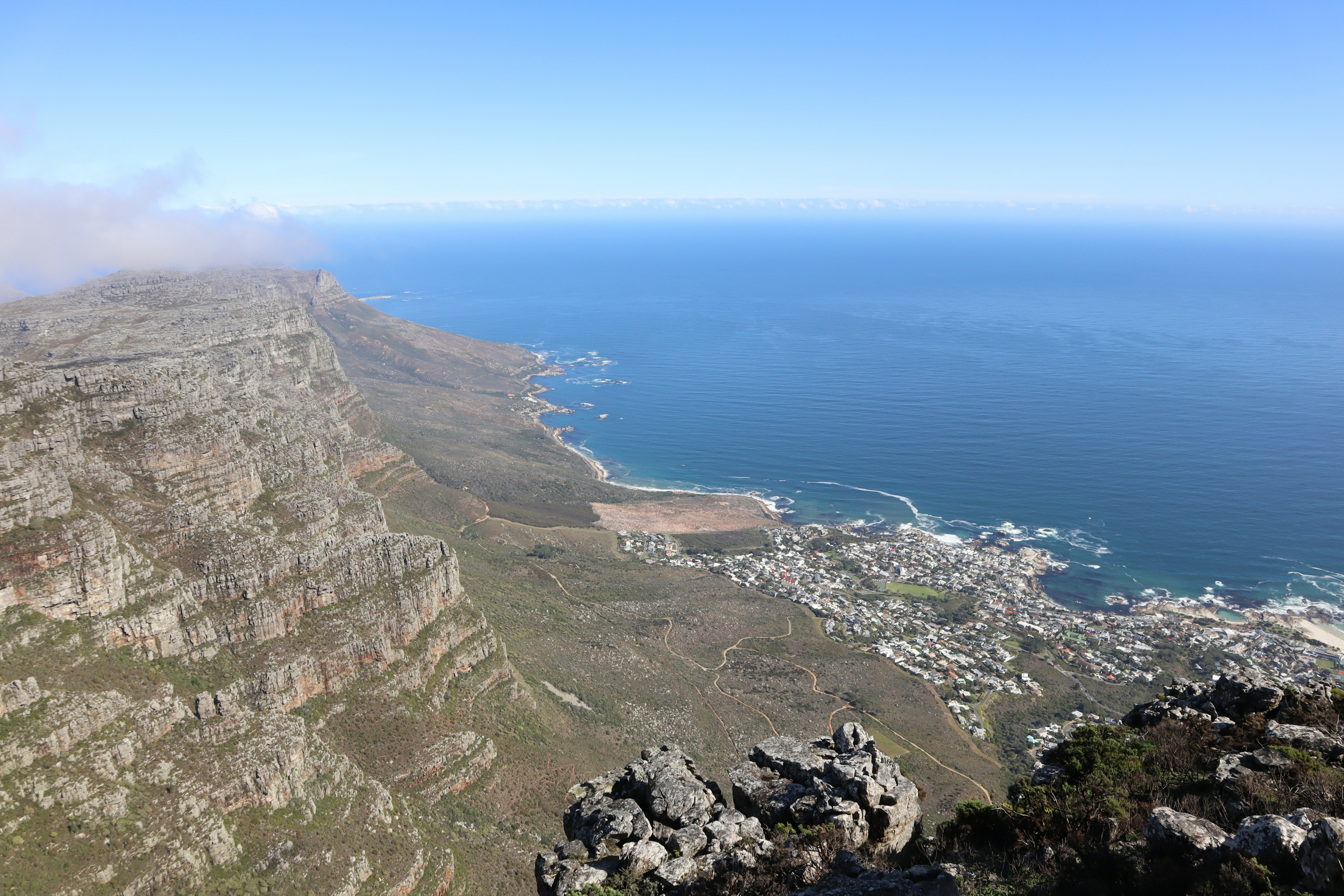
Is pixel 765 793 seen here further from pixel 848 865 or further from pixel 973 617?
pixel 973 617

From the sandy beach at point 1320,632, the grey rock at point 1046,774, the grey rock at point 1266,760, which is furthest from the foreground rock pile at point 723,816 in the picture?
the sandy beach at point 1320,632

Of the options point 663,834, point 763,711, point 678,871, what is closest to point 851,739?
point 663,834

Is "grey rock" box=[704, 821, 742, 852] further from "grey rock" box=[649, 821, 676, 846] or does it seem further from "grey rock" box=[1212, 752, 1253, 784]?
"grey rock" box=[1212, 752, 1253, 784]

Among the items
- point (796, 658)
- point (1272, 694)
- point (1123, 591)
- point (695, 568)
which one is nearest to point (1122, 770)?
point (1272, 694)

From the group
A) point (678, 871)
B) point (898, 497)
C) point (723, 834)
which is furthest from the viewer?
point (898, 497)

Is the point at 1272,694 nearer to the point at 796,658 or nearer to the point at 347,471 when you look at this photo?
the point at 796,658

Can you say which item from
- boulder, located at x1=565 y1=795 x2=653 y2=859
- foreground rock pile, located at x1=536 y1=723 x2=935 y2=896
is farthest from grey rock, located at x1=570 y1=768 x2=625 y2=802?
boulder, located at x1=565 y1=795 x2=653 y2=859

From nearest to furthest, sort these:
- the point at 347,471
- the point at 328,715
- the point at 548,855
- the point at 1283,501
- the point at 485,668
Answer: the point at 548,855 → the point at 328,715 → the point at 485,668 → the point at 347,471 → the point at 1283,501
